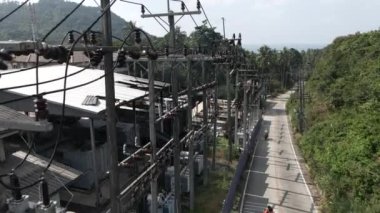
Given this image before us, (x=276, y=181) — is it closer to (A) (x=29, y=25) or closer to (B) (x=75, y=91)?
(B) (x=75, y=91)

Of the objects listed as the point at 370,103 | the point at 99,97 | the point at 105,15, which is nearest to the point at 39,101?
the point at 105,15

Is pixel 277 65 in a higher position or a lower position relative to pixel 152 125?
higher

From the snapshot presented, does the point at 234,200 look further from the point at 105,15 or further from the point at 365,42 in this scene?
the point at 365,42

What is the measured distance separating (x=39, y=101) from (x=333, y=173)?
60.4ft

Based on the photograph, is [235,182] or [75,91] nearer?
[75,91]

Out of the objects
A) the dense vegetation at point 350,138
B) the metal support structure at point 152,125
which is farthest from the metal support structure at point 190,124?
the dense vegetation at point 350,138

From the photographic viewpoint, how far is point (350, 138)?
73.9 ft

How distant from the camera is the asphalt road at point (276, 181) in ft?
72.5

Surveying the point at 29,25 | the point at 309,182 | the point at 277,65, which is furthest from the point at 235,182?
the point at 277,65

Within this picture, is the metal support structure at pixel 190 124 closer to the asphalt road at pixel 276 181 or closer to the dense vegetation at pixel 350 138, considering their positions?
the asphalt road at pixel 276 181

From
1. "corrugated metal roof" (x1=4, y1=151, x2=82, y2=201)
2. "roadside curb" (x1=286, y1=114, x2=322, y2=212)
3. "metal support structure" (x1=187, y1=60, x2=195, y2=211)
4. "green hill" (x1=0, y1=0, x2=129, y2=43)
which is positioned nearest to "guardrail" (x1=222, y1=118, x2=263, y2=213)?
"metal support structure" (x1=187, y1=60, x2=195, y2=211)

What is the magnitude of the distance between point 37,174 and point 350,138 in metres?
18.1

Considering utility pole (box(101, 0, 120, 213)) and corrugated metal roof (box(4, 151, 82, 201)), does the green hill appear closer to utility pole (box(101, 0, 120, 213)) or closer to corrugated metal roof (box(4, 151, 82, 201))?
utility pole (box(101, 0, 120, 213))

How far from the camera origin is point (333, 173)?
20109mm
